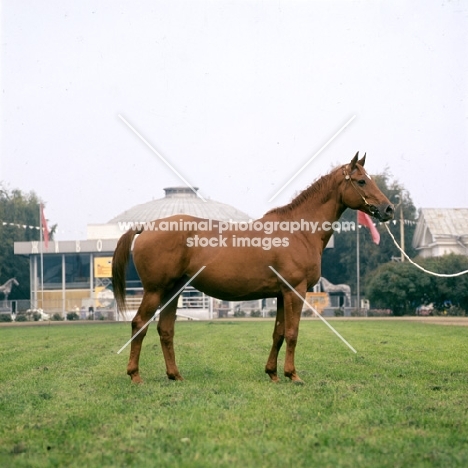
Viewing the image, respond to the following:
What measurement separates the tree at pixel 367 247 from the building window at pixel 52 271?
27.2 m

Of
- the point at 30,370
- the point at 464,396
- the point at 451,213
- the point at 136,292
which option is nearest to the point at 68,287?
the point at 136,292

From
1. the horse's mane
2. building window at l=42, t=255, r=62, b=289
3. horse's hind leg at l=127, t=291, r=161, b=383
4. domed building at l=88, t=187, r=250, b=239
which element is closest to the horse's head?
the horse's mane

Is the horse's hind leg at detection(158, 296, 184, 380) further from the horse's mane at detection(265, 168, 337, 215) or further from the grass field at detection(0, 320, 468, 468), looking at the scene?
the horse's mane at detection(265, 168, 337, 215)

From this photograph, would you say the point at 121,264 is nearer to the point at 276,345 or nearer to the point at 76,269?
the point at 276,345

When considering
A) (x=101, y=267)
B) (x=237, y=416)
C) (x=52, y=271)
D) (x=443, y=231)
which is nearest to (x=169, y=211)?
(x=52, y=271)

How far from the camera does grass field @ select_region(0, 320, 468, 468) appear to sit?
598cm

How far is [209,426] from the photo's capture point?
280 inches

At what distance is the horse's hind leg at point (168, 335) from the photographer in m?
11.3

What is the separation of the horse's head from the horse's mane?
0.26m

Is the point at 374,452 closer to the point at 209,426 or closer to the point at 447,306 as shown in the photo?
the point at 209,426

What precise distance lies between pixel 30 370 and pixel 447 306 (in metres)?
49.4

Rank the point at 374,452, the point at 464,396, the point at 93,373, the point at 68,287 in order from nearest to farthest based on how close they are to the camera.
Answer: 1. the point at 374,452
2. the point at 464,396
3. the point at 93,373
4. the point at 68,287

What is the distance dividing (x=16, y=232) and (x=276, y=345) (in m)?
79.2

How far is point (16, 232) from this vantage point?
87.1m
